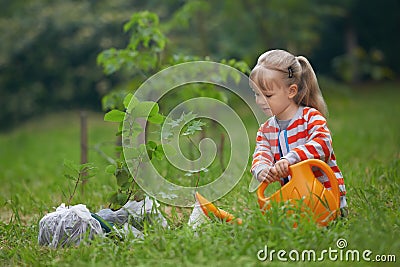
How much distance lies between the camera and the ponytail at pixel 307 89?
9.52 ft

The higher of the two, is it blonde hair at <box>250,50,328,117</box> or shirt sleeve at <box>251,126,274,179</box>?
blonde hair at <box>250,50,328,117</box>

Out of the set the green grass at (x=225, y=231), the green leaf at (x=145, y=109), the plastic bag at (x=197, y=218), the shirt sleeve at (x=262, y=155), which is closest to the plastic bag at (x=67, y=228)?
the green grass at (x=225, y=231)

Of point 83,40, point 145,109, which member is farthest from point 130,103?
point 83,40

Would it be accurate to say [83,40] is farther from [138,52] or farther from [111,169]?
[111,169]

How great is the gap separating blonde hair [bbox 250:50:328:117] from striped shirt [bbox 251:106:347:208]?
0.29 feet

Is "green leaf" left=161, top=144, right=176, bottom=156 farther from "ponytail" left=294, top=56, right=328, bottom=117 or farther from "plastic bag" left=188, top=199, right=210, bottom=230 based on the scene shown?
"ponytail" left=294, top=56, right=328, bottom=117

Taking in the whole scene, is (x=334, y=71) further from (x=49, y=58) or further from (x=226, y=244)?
(x=226, y=244)

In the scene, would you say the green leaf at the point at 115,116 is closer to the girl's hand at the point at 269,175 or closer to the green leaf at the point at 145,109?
the green leaf at the point at 145,109

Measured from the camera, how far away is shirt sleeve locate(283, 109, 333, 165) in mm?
2697

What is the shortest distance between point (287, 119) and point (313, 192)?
474 millimetres

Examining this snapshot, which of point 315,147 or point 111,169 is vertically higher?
point 315,147

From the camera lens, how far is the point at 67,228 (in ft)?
9.07

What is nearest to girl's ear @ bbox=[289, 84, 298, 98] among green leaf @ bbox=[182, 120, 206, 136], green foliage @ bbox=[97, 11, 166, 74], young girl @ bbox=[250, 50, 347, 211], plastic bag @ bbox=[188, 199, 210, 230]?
young girl @ bbox=[250, 50, 347, 211]

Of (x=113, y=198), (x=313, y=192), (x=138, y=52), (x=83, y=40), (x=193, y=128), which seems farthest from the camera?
(x=83, y=40)
